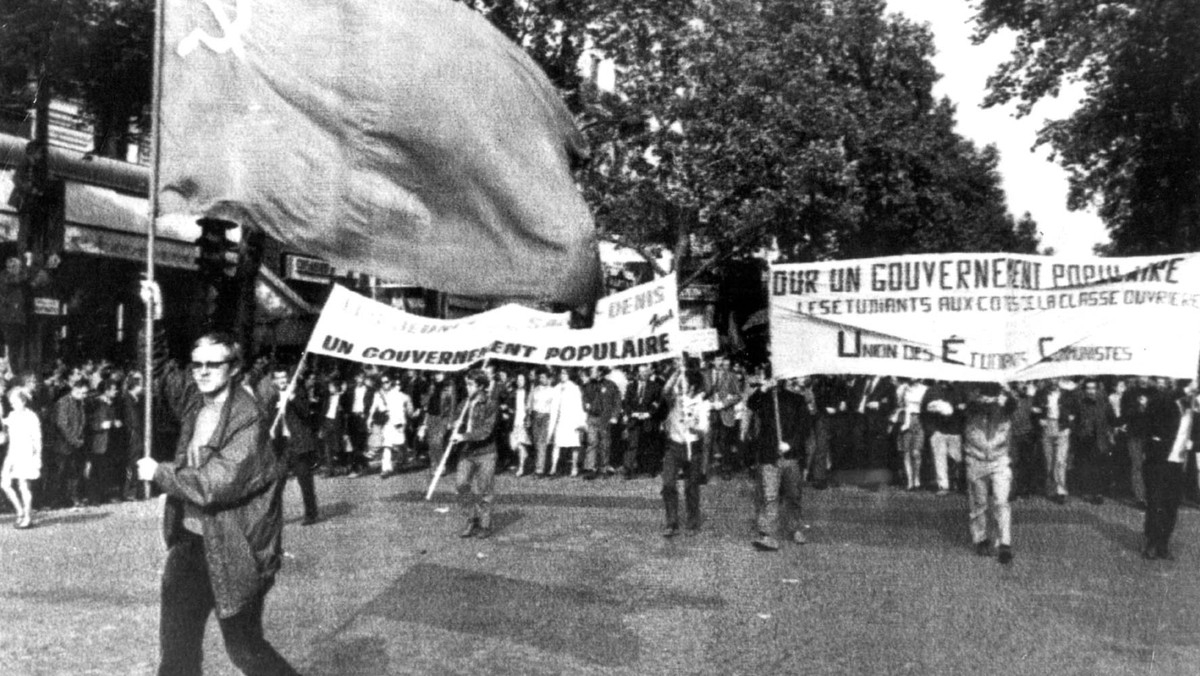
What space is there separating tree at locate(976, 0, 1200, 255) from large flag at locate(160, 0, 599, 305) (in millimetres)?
17519

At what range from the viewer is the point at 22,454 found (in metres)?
13.8

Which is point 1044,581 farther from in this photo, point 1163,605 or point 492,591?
point 492,591

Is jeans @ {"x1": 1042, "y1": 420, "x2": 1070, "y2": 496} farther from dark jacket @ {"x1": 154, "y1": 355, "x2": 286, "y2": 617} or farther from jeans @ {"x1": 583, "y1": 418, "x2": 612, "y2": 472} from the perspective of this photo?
dark jacket @ {"x1": 154, "y1": 355, "x2": 286, "y2": 617}

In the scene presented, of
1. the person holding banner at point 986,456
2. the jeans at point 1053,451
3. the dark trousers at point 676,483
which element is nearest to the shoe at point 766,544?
the dark trousers at point 676,483

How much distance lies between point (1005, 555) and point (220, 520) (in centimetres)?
833

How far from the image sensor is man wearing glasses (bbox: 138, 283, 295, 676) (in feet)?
17.2

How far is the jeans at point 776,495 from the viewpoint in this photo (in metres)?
12.7

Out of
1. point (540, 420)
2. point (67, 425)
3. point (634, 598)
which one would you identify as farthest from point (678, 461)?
point (540, 420)

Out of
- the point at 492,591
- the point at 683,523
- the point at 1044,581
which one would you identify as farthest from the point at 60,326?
the point at 1044,581

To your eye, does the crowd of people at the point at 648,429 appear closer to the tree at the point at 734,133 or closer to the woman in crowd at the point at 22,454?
the woman in crowd at the point at 22,454

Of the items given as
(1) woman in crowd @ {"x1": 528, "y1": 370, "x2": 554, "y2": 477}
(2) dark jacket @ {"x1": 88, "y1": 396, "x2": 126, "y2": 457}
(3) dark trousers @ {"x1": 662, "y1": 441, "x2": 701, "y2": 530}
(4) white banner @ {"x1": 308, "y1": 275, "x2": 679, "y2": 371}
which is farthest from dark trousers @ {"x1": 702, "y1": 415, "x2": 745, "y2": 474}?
(2) dark jacket @ {"x1": 88, "y1": 396, "x2": 126, "y2": 457}

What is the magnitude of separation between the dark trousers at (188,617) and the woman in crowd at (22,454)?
357 inches

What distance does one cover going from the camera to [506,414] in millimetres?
22516

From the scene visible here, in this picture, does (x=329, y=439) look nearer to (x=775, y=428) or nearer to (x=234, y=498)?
(x=775, y=428)
